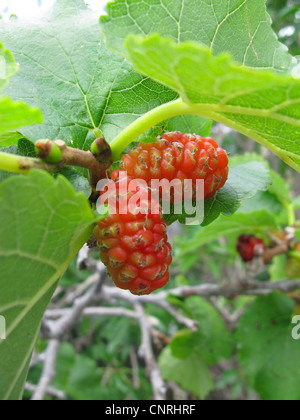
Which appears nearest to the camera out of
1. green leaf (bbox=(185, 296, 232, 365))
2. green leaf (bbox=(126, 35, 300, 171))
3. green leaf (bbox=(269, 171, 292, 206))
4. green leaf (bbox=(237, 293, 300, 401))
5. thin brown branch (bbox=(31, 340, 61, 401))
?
green leaf (bbox=(126, 35, 300, 171))

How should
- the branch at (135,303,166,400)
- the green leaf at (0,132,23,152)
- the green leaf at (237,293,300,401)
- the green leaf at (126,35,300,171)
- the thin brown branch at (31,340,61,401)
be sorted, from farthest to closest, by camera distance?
the green leaf at (237,293,300,401) → the thin brown branch at (31,340,61,401) → the branch at (135,303,166,400) → the green leaf at (0,132,23,152) → the green leaf at (126,35,300,171)

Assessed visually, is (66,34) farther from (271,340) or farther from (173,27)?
(271,340)

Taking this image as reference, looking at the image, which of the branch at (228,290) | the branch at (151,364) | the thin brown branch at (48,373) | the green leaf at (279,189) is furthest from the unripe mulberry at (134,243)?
the green leaf at (279,189)

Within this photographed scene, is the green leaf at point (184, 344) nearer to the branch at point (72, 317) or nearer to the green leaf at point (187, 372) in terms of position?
the green leaf at point (187, 372)

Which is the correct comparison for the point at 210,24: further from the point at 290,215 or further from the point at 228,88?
the point at 290,215
